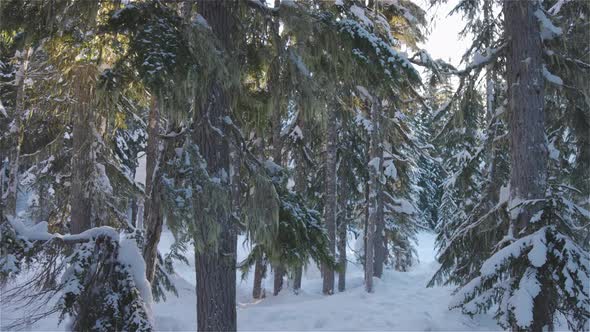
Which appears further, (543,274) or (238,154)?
(238,154)

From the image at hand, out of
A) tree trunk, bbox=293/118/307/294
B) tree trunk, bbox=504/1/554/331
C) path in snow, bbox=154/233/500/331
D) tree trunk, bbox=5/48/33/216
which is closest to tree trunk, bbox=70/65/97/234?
tree trunk, bbox=5/48/33/216

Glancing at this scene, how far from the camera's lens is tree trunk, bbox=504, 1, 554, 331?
7090 millimetres

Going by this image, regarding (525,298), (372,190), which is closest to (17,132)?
(525,298)

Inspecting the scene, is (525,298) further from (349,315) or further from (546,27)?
(349,315)

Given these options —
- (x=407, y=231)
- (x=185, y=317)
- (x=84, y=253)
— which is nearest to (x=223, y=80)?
(x=84, y=253)

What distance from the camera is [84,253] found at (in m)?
3.47

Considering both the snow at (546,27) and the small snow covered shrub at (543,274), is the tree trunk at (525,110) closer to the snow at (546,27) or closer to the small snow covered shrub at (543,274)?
the snow at (546,27)

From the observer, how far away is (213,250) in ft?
20.0

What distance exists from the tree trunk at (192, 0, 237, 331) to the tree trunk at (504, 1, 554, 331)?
4315mm

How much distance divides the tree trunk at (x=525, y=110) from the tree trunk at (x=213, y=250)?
14.2 ft

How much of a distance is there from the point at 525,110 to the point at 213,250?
5.25 metres

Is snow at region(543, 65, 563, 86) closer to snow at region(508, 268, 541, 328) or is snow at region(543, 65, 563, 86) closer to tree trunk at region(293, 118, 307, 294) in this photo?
snow at region(508, 268, 541, 328)

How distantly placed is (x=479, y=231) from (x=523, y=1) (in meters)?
4.02

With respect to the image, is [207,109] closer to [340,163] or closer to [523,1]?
[523,1]
